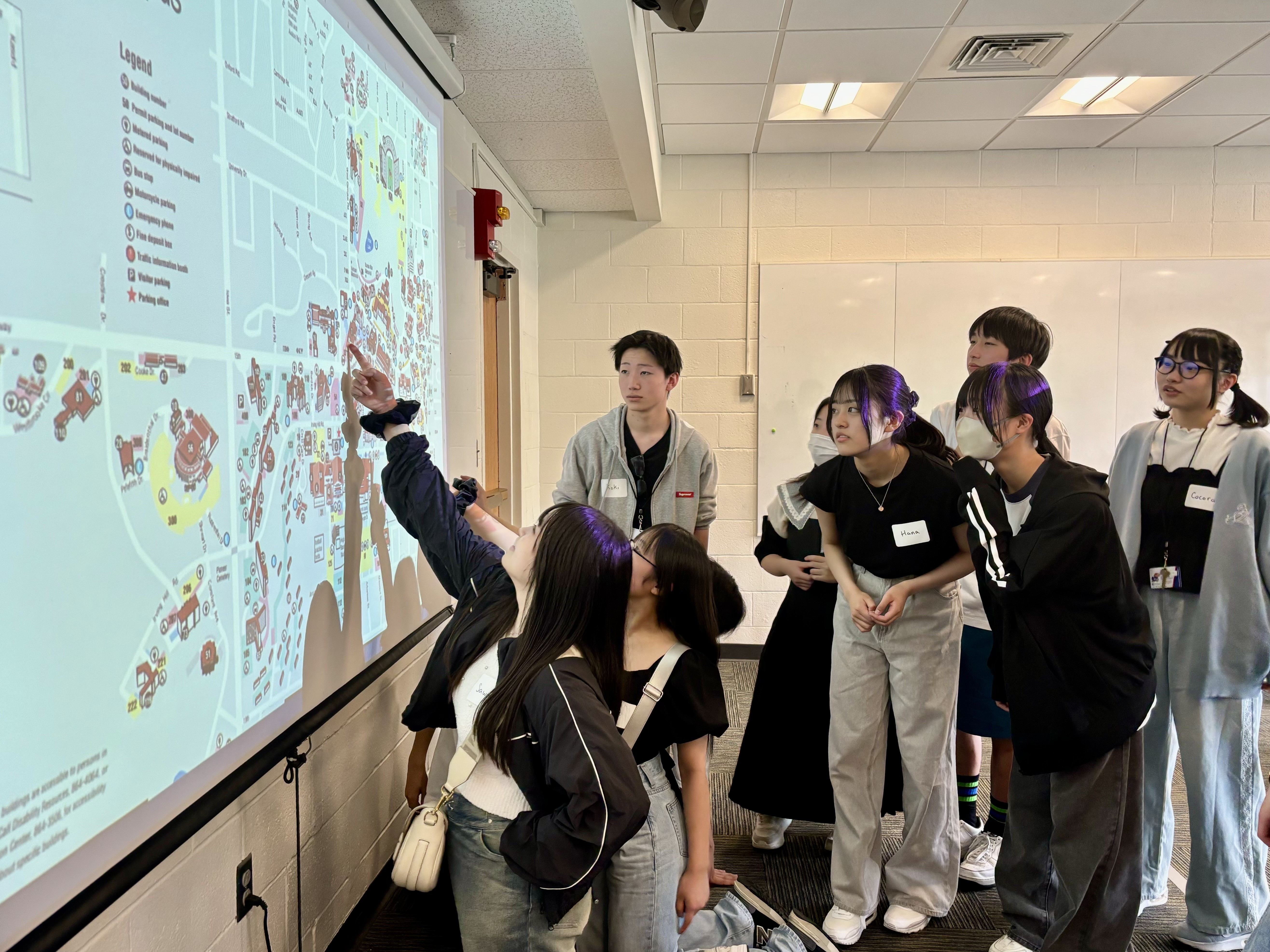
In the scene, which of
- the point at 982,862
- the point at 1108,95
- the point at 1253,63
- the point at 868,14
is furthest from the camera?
the point at 1108,95

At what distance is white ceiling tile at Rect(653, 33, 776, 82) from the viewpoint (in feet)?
10.1

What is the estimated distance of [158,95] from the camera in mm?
991

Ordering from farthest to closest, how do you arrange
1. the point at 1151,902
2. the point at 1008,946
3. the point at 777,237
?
1. the point at 777,237
2. the point at 1151,902
3. the point at 1008,946

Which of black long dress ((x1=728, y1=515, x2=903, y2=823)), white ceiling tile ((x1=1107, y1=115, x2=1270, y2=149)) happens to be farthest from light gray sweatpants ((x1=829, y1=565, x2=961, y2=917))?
white ceiling tile ((x1=1107, y1=115, x2=1270, y2=149))

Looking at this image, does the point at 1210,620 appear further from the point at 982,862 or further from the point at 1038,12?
the point at 1038,12

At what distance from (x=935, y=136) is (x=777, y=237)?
36.7 inches

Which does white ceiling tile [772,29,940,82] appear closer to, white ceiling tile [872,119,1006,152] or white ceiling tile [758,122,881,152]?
white ceiling tile [758,122,881,152]

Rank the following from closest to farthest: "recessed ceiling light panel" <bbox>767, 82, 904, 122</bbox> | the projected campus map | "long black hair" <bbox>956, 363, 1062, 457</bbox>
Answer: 1. the projected campus map
2. "long black hair" <bbox>956, 363, 1062, 457</bbox>
3. "recessed ceiling light panel" <bbox>767, 82, 904, 122</bbox>

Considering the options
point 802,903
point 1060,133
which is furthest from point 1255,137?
point 802,903

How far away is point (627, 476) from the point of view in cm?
251

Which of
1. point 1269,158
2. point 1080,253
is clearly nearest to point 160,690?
point 1080,253

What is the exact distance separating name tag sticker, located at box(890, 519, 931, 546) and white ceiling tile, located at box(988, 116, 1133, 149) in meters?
2.98

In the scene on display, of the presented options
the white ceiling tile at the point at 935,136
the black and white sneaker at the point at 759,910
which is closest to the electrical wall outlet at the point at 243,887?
the black and white sneaker at the point at 759,910

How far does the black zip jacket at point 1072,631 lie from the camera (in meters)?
1.63
